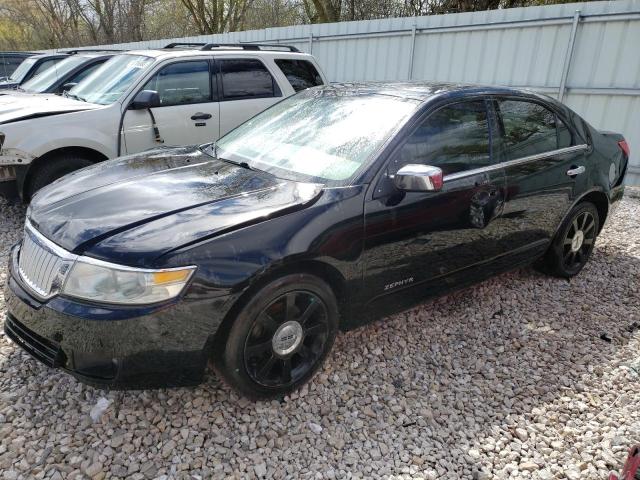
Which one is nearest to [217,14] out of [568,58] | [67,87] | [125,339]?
[67,87]

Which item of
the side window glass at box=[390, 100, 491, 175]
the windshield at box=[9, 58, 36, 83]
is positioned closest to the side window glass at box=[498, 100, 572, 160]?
the side window glass at box=[390, 100, 491, 175]

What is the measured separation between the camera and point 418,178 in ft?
8.57

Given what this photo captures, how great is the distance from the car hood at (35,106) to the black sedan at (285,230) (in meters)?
2.08

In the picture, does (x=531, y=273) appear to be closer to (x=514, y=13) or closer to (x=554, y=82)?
(x=554, y=82)

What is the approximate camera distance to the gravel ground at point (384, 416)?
7.45 feet

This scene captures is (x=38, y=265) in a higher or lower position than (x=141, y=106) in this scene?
lower

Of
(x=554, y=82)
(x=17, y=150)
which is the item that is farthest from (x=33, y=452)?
(x=554, y=82)

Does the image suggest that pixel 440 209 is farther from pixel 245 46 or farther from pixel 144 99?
pixel 245 46

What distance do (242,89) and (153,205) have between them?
3870mm

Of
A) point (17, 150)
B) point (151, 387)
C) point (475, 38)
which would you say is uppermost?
point (475, 38)

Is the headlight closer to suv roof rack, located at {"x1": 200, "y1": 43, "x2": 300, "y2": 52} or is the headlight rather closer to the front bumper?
the front bumper

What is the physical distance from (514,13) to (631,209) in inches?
141

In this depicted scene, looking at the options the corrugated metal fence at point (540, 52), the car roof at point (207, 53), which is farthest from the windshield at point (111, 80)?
the corrugated metal fence at point (540, 52)

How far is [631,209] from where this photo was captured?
6.58 metres
